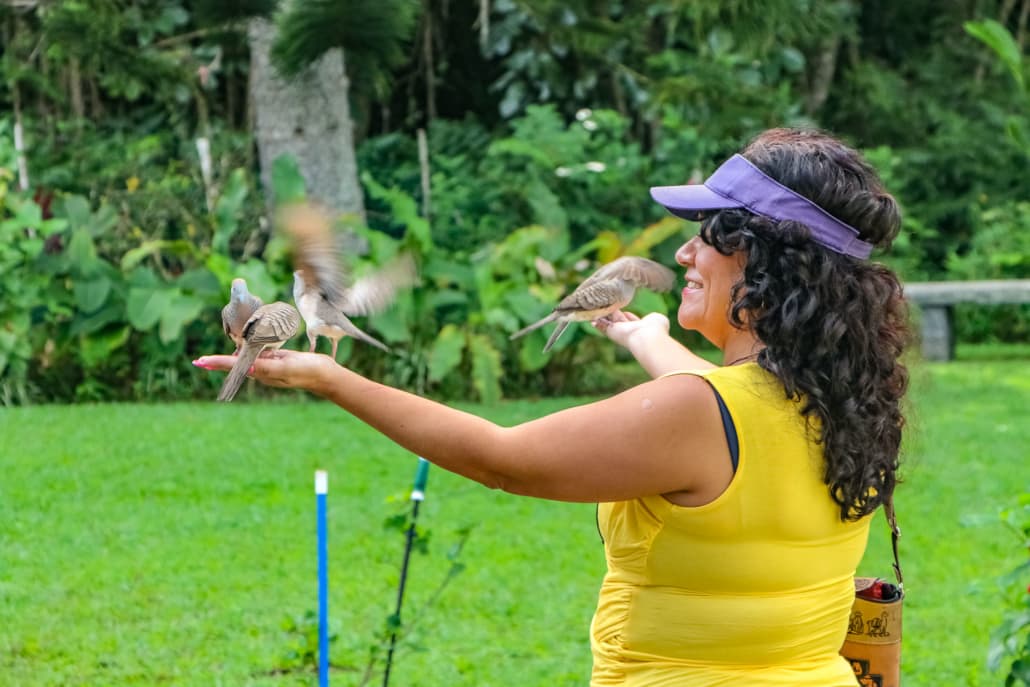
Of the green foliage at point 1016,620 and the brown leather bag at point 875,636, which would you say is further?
the green foliage at point 1016,620

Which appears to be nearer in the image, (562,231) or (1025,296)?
(562,231)

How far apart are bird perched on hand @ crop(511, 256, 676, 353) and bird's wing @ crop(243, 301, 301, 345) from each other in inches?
30.6

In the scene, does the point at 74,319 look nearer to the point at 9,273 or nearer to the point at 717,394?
the point at 9,273

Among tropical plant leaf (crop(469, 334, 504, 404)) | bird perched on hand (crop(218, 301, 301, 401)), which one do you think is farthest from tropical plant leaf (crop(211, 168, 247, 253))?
bird perched on hand (crop(218, 301, 301, 401))

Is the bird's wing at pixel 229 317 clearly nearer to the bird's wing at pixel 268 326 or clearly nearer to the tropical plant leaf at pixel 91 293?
the bird's wing at pixel 268 326

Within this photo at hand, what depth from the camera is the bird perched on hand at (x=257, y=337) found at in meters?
1.83

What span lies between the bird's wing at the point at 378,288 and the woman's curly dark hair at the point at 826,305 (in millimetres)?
719

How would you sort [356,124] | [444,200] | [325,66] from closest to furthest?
[325,66] → [444,200] → [356,124]

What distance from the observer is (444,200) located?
1098 centimetres

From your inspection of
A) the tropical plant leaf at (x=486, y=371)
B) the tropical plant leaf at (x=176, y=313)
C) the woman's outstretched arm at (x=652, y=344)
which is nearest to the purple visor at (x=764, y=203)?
the woman's outstretched arm at (x=652, y=344)

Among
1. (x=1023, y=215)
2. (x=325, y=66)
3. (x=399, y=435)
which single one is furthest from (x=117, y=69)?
(x=1023, y=215)

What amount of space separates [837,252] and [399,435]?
65 cm

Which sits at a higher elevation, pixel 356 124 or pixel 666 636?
pixel 666 636

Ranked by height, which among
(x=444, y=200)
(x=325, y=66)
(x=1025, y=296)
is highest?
(x=325, y=66)
